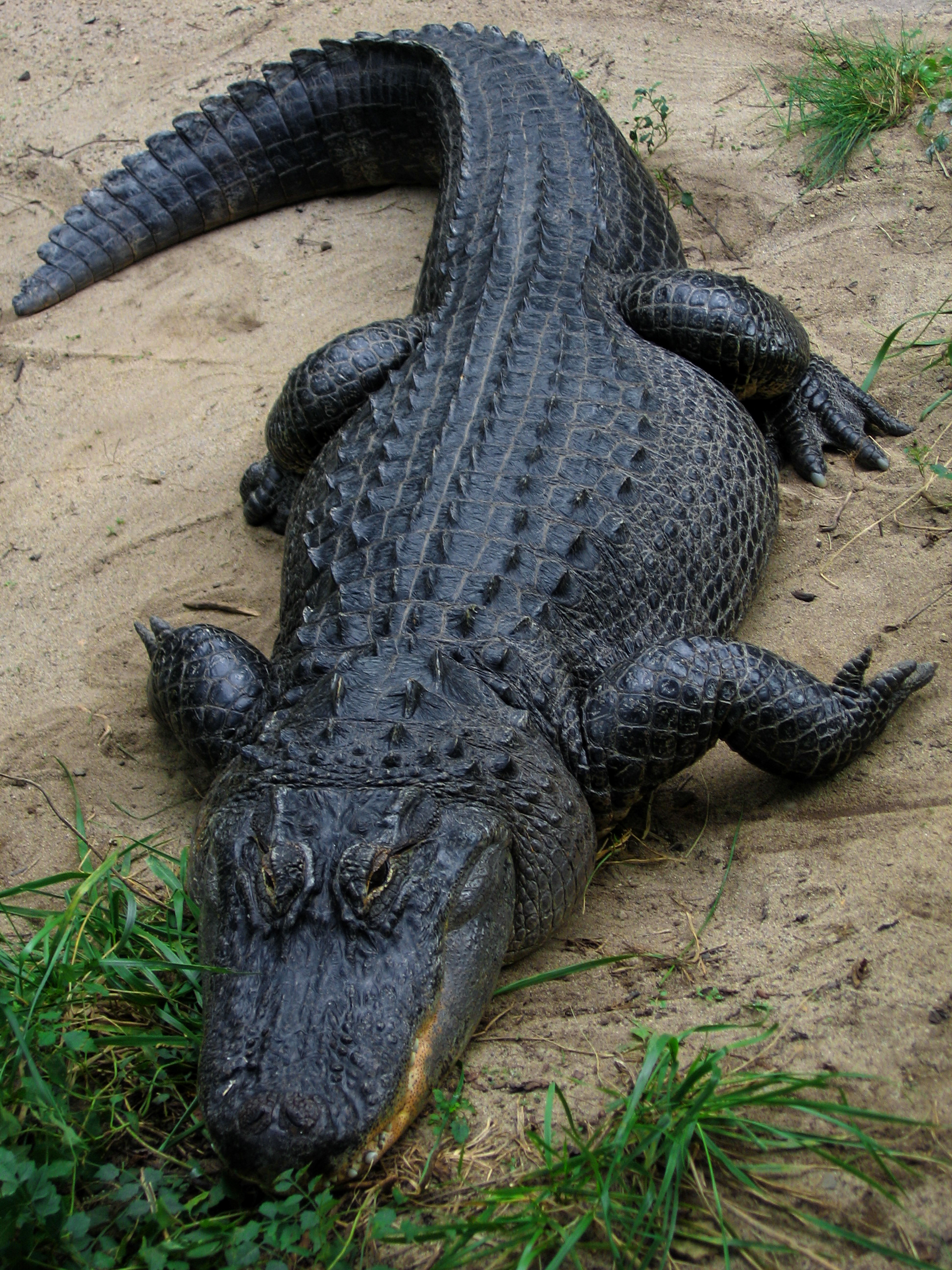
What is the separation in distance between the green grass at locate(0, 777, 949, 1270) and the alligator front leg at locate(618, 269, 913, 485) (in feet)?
8.63

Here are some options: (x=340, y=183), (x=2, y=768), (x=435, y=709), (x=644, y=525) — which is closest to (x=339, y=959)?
(x=435, y=709)

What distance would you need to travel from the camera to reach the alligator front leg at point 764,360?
3881 mm

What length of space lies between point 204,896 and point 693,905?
1.26 metres

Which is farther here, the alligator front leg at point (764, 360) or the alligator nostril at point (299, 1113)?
the alligator front leg at point (764, 360)

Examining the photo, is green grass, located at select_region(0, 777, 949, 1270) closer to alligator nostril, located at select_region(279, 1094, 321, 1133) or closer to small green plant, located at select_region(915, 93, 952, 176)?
alligator nostril, located at select_region(279, 1094, 321, 1133)

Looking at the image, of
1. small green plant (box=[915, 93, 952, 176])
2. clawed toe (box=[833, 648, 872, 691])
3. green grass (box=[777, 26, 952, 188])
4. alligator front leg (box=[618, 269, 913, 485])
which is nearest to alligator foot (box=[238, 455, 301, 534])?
alligator front leg (box=[618, 269, 913, 485])

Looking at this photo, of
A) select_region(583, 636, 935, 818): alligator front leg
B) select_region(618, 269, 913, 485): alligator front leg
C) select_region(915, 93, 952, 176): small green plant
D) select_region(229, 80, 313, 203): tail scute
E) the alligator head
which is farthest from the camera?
select_region(229, 80, 313, 203): tail scute

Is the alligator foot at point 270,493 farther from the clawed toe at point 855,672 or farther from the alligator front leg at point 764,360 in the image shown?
the clawed toe at point 855,672

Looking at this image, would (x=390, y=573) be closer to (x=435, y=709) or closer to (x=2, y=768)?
(x=435, y=709)

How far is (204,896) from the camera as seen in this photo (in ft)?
7.81

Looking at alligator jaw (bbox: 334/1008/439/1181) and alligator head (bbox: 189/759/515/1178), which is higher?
alligator head (bbox: 189/759/515/1178)

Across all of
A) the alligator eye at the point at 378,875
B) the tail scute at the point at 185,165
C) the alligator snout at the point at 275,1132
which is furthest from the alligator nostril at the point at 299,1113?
the tail scute at the point at 185,165

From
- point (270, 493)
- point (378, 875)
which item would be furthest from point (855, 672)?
point (270, 493)

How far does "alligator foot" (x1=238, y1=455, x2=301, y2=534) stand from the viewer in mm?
4371
